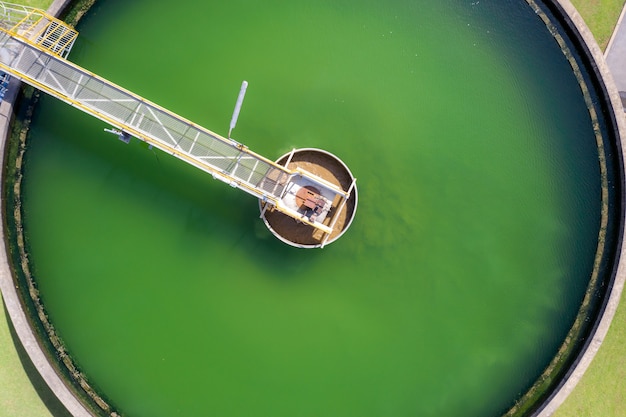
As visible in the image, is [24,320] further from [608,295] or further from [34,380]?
[608,295]

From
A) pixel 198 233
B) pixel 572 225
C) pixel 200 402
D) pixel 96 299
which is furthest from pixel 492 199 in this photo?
pixel 96 299

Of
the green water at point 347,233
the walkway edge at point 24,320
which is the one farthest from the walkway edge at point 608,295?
the walkway edge at point 24,320

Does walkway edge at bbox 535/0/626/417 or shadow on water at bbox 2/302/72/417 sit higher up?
walkway edge at bbox 535/0/626/417

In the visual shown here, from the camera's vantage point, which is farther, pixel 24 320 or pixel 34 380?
pixel 34 380

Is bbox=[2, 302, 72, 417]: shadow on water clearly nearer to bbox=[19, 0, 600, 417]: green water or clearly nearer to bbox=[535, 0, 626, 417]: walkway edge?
bbox=[19, 0, 600, 417]: green water

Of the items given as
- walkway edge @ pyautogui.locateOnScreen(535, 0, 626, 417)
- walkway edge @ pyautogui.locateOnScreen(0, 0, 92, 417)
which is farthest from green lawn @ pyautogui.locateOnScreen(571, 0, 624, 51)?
walkway edge @ pyautogui.locateOnScreen(0, 0, 92, 417)

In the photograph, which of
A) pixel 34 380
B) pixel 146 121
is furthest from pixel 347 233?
pixel 34 380

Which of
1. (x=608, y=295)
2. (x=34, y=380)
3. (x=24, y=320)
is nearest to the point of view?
(x=24, y=320)

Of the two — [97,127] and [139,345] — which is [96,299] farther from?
[97,127]
